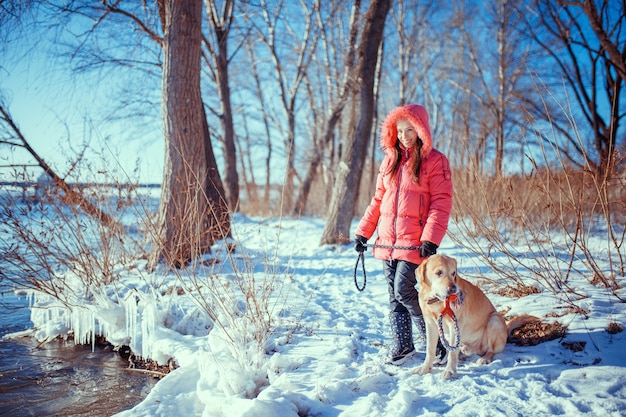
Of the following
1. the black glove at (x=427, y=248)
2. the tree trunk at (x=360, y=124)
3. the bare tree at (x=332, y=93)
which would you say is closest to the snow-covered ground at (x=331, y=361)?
the black glove at (x=427, y=248)

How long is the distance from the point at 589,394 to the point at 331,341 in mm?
1687

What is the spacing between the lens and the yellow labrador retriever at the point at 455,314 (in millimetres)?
2115

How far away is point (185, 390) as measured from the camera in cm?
244

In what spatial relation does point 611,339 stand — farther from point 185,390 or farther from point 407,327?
point 185,390

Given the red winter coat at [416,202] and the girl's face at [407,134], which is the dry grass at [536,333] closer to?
the red winter coat at [416,202]

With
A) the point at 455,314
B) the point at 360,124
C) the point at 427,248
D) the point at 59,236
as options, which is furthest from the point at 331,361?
the point at 360,124

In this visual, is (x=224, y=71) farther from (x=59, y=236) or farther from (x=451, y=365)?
(x=451, y=365)

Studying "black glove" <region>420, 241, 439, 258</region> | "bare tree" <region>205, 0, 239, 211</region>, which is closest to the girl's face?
"black glove" <region>420, 241, 439, 258</region>

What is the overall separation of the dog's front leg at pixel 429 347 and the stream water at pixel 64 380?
2067 millimetres

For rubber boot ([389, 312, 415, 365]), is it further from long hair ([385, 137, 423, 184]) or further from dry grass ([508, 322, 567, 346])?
long hair ([385, 137, 423, 184])

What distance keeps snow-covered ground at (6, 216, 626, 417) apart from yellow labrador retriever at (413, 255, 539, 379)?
89 mm

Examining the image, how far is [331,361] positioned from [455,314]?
0.95 meters

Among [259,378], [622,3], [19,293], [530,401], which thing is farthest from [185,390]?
Answer: [622,3]

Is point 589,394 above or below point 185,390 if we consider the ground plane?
above
